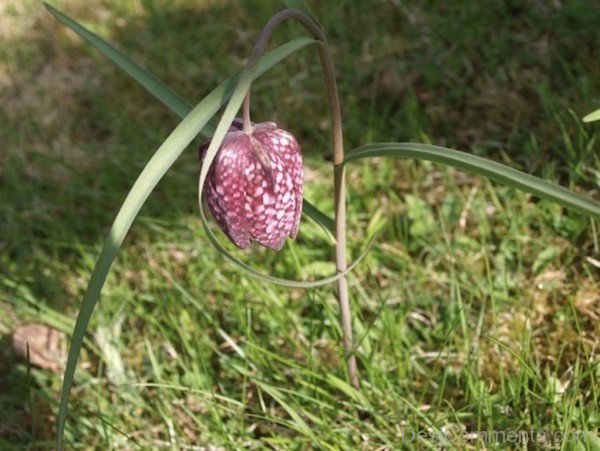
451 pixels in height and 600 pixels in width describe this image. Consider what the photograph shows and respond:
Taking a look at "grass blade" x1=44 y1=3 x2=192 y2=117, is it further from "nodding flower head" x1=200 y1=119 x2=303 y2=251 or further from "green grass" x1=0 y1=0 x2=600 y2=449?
"green grass" x1=0 y1=0 x2=600 y2=449

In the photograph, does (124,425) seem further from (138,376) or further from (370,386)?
(370,386)

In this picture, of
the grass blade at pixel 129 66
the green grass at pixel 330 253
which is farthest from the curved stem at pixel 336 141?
the grass blade at pixel 129 66

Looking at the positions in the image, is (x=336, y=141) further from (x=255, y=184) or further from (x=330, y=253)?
(x=330, y=253)

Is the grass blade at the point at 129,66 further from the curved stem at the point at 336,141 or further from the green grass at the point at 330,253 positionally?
the green grass at the point at 330,253

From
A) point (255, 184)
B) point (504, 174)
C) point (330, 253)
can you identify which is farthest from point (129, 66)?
point (330, 253)

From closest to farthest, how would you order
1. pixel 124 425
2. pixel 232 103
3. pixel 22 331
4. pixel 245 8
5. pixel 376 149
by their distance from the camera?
pixel 232 103 < pixel 376 149 < pixel 124 425 < pixel 22 331 < pixel 245 8

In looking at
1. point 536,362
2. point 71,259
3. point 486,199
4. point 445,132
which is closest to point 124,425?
point 71,259

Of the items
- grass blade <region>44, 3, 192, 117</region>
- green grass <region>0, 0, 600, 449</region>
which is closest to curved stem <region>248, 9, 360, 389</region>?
green grass <region>0, 0, 600, 449</region>
